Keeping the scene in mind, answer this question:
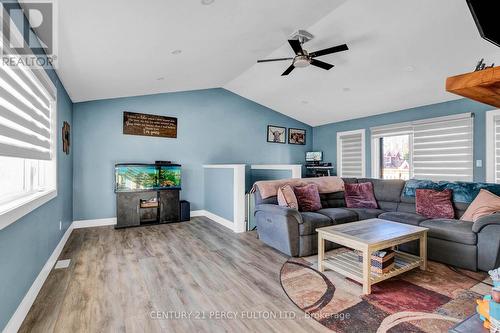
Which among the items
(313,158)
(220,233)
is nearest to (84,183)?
(220,233)

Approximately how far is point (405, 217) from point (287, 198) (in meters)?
1.63

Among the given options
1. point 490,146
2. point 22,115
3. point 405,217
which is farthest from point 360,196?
point 22,115

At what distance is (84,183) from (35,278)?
2.76m

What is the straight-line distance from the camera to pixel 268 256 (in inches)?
126

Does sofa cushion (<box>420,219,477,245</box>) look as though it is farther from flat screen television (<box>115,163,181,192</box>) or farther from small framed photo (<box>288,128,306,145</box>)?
small framed photo (<box>288,128,306,145</box>)

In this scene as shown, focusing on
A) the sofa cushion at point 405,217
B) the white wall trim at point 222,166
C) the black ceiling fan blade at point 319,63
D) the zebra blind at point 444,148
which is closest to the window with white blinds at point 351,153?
the zebra blind at point 444,148

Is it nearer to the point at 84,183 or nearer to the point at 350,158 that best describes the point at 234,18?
the point at 84,183

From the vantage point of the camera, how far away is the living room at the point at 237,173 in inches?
76.4

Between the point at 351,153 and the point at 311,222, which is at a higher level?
the point at 351,153

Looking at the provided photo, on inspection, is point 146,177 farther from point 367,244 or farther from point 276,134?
point 367,244

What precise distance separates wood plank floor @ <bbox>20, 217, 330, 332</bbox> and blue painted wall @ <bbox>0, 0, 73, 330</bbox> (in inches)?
9.7

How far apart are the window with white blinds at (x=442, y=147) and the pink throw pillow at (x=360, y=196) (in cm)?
177

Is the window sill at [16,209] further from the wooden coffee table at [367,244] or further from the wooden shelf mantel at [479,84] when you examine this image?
the wooden coffee table at [367,244]

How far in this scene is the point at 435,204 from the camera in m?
3.46
